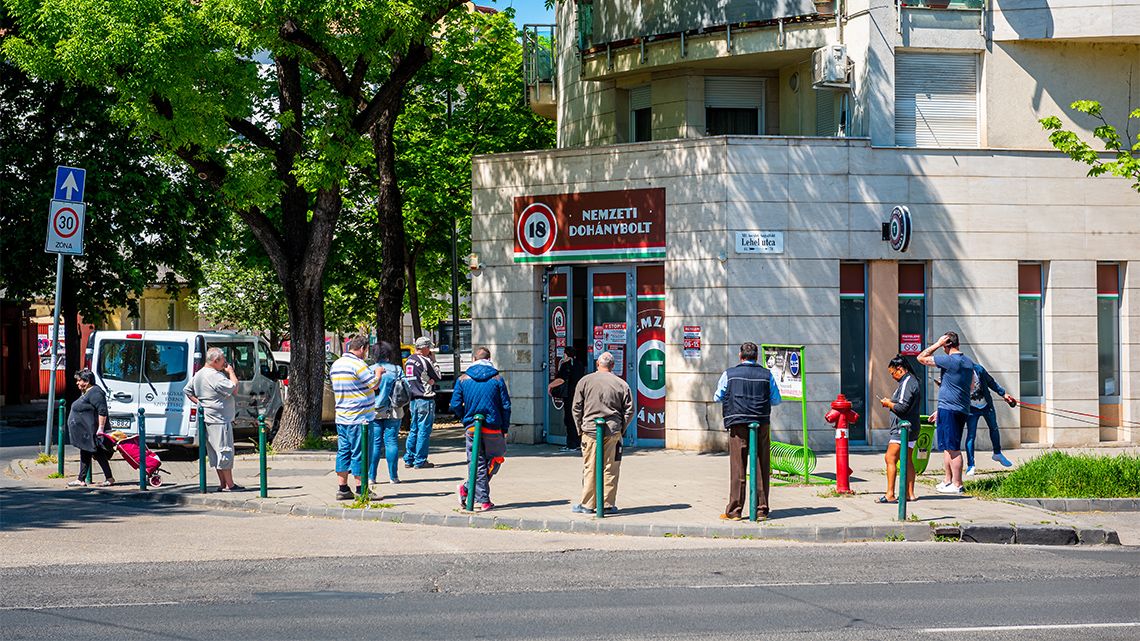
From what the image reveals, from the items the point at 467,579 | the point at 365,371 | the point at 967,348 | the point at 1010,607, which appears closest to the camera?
the point at 1010,607

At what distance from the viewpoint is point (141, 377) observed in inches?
790

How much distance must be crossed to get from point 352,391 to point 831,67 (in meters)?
9.64

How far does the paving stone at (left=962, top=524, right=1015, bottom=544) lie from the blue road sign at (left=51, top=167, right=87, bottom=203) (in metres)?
13.4

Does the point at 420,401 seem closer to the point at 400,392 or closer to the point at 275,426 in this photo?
the point at 400,392

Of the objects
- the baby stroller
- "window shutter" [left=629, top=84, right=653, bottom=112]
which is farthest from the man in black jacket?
"window shutter" [left=629, top=84, right=653, bottom=112]

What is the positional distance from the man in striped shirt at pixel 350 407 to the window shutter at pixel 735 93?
957 cm

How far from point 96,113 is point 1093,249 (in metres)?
21.5

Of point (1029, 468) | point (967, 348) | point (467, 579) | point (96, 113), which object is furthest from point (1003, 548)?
point (96, 113)

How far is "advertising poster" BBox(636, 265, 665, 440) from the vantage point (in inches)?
786

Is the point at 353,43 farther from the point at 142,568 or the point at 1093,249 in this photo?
the point at 1093,249

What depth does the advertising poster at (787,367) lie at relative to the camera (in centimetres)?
1513

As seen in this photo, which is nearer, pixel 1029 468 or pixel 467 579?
pixel 467 579

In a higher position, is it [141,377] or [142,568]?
[141,377]

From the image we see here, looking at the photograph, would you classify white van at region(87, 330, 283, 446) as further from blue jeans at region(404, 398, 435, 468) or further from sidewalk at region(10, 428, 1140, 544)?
blue jeans at region(404, 398, 435, 468)
